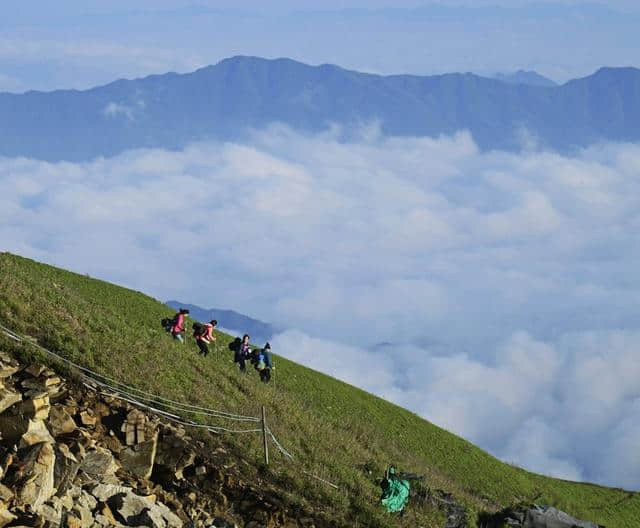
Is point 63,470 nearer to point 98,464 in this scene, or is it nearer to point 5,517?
point 98,464

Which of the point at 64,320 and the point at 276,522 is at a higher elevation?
the point at 64,320

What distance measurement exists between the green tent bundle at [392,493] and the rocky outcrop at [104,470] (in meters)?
4.06

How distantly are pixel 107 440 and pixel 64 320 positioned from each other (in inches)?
337

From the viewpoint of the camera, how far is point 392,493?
27.9 metres

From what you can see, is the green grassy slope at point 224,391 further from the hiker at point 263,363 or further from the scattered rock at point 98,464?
the scattered rock at point 98,464

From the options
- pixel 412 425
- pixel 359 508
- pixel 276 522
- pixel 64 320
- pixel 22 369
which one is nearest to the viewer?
pixel 22 369

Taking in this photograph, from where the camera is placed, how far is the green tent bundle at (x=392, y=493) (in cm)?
2772

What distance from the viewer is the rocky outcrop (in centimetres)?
1709

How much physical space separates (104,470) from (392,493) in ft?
37.1

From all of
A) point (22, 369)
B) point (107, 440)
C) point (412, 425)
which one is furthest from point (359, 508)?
point (412, 425)

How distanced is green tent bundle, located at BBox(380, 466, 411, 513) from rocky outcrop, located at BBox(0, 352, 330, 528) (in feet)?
13.3

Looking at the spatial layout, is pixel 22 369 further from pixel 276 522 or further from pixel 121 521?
pixel 276 522

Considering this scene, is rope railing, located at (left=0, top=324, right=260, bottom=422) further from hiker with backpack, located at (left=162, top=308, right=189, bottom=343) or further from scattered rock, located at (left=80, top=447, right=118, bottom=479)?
hiker with backpack, located at (left=162, top=308, right=189, bottom=343)

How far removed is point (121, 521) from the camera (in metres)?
18.4
